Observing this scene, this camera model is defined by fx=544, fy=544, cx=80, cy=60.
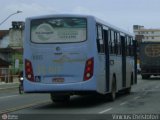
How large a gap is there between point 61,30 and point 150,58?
35.7 m

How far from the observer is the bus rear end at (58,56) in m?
19.1

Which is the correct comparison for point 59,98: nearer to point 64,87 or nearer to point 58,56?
point 64,87

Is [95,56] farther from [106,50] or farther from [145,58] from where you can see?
[145,58]

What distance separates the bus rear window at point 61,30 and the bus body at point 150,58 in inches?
1374

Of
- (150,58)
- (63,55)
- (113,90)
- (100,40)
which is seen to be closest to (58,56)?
(63,55)

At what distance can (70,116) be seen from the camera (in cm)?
1605

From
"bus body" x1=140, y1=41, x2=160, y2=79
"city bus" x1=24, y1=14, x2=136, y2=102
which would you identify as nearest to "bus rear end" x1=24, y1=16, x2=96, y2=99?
"city bus" x1=24, y1=14, x2=136, y2=102

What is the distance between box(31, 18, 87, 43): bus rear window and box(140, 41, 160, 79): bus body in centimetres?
3491

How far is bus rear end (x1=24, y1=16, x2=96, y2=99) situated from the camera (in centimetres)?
1908

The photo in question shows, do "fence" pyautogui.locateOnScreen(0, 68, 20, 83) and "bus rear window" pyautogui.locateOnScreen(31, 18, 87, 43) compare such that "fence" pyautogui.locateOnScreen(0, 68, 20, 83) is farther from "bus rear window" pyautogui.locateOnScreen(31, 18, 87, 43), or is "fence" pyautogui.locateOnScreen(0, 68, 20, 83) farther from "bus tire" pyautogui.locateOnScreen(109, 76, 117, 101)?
"bus rear window" pyautogui.locateOnScreen(31, 18, 87, 43)

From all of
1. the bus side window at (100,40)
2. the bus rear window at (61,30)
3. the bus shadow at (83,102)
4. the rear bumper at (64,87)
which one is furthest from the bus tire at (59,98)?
the bus rear window at (61,30)

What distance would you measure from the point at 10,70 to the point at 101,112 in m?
40.1

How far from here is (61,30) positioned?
19.4m

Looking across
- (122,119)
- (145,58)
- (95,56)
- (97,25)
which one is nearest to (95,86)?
(95,56)
